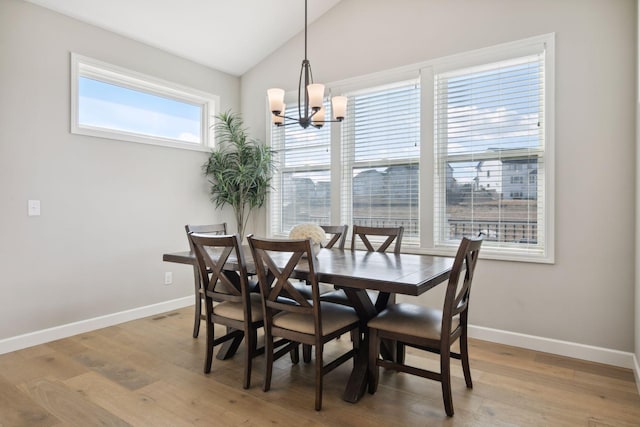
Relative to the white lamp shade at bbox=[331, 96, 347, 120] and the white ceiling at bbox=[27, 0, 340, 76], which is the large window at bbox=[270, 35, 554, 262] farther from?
the white lamp shade at bbox=[331, 96, 347, 120]

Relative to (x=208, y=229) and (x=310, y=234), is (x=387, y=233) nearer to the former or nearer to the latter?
(x=310, y=234)

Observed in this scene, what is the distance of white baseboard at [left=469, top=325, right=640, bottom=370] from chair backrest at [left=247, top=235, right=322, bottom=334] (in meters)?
1.85

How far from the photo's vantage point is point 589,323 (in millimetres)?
2840

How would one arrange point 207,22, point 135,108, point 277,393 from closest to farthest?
1. point 277,393
2. point 207,22
3. point 135,108

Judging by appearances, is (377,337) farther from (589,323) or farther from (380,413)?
(589,323)

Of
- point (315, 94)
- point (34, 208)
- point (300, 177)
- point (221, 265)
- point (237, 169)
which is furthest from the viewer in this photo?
point (300, 177)

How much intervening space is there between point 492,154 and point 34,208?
12.6 ft

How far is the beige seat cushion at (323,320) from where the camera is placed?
7.16 ft

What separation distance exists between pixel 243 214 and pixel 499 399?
11.3 feet

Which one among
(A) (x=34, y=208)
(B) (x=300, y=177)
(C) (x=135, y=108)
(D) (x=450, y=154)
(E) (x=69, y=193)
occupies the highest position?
(C) (x=135, y=108)

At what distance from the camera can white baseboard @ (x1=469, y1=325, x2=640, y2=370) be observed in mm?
2723

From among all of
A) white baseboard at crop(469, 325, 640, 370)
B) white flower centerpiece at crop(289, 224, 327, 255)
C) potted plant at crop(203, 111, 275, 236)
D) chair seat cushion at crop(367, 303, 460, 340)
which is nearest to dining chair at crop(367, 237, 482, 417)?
chair seat cushion at crop(367, 303, 460, 340)

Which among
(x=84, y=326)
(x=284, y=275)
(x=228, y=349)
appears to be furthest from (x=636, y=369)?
(x=84, y=326)

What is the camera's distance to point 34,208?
316 cm
